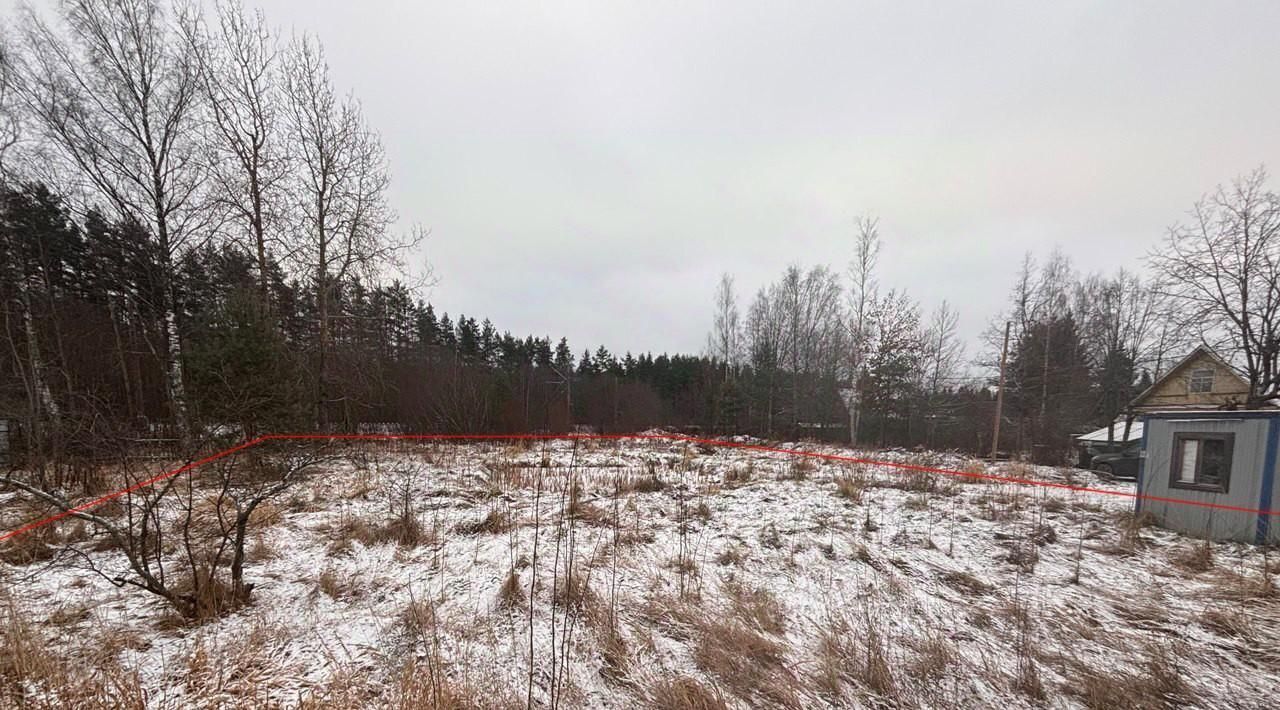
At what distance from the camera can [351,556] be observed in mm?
4375

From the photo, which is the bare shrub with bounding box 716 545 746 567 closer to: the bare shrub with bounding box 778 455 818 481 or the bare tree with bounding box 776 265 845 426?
the bare shrub with bounding box 778 455 818 481

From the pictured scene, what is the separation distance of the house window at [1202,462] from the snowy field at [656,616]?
3.23 ft

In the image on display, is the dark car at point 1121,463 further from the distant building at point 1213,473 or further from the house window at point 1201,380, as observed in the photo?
the house window at point 1201,380

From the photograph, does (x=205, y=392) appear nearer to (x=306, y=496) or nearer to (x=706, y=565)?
(x=306, y=496)

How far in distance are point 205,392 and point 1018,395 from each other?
32.1 m

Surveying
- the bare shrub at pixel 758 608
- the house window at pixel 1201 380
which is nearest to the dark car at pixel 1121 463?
the house window at pixel 1201 380

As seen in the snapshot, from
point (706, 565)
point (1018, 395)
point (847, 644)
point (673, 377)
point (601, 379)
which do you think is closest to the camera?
point (847, 644)

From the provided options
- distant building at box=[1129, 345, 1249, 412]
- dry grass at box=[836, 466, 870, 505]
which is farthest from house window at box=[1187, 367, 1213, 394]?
dry grass at box=[836, 466, 870, 505]

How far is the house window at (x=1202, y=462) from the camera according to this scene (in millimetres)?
5797

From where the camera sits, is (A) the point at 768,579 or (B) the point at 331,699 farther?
(A) the point at 768,579

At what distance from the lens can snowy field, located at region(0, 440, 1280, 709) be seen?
2.52m

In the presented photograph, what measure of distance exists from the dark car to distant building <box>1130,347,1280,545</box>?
27.0 feet

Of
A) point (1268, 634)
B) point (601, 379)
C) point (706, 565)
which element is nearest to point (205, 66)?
point (706, 565)

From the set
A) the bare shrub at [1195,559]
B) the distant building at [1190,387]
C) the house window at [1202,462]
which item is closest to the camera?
the bare shrub at [1195,559]
